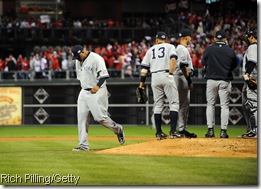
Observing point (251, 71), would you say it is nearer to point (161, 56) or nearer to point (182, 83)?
point (182, 83)

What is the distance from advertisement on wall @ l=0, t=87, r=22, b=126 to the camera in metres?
23.8

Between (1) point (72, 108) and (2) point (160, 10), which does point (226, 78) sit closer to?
(1) point (72, 108)

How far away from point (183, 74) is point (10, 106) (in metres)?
10.7

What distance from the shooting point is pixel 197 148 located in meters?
12.3

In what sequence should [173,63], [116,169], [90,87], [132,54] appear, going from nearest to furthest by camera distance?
[116,169]
[90,87]
[173,63]
[132,54]

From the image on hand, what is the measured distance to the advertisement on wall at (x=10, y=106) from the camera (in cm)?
2378

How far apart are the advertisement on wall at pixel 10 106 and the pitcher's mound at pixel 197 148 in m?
11.4

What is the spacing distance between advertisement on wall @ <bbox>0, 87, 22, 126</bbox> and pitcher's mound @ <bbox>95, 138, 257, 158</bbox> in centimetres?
1143

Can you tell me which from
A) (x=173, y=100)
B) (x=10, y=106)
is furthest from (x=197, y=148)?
(x=10, y=106)

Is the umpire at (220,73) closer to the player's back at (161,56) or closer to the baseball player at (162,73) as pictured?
the baseball player at (162,73)

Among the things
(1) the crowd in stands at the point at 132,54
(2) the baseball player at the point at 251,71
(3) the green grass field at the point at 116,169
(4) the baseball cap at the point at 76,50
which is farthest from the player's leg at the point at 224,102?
(1) the crowd in stands at the point at 132,54

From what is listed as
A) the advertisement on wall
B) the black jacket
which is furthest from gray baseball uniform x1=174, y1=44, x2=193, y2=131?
the advertisement on wall

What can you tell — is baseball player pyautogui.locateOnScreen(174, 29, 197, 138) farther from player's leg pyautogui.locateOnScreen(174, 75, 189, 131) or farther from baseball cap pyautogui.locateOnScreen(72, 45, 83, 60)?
baseball cap pyautogui.locateOnScreen(72, 45, 83, 60)

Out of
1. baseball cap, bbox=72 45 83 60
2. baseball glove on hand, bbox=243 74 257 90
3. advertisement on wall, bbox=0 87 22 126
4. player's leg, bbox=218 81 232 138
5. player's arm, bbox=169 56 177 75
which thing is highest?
baseball cap, bbox=72 45 83 60
